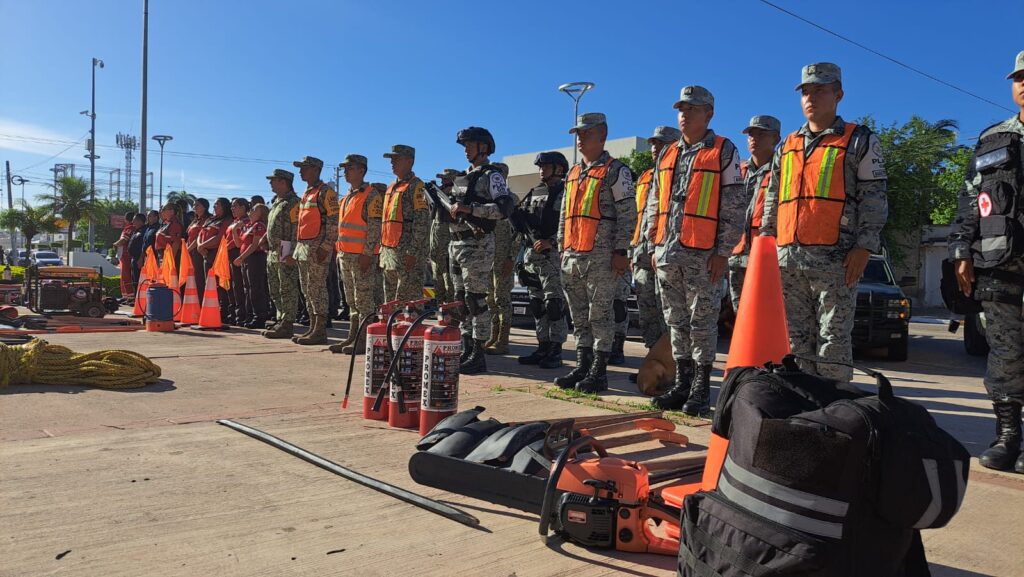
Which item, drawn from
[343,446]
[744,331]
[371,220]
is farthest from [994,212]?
[371,220]

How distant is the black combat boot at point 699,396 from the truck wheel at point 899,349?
17.4ft

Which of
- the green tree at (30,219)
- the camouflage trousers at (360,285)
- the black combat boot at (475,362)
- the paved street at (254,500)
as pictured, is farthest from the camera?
→ the green tree at (30,219)

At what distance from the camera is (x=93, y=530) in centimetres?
274

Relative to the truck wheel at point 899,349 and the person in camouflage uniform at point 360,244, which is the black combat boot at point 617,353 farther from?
the truck wheel at point 899,349

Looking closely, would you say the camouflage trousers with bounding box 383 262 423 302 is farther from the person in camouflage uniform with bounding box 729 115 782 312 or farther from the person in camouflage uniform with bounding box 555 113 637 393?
the person in camouflage uniform with bounding box 729 115 782 312

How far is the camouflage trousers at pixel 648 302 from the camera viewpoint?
759 cm

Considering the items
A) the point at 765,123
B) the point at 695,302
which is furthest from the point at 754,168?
the point at 695,302

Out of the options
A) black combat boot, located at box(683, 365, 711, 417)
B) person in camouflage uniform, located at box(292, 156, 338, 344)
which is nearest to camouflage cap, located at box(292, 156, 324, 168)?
person in camouflage uniform, located at box(292, 156, 338, 344)

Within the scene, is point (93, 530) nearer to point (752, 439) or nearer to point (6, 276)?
→ point (752, 439)

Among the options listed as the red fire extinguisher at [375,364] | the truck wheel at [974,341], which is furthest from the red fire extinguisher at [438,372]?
the truck wheel at [974,341]

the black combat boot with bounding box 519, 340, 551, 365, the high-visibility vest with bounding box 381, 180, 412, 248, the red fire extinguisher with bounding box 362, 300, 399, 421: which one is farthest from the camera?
the high-visibility vest with bounding box 381, 180, 412, 248

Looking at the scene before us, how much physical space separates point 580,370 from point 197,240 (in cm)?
900

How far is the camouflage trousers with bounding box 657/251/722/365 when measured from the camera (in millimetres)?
5254

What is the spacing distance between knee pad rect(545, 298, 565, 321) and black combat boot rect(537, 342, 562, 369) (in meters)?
0.29
